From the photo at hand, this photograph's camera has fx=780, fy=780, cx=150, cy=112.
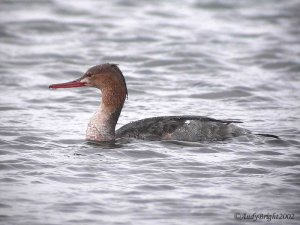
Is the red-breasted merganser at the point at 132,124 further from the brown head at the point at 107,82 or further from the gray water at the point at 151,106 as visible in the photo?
the gray water at the point at 151,106

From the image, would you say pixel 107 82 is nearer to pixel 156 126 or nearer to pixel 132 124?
pixel 132 124

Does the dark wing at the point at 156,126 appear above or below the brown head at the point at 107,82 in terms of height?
below

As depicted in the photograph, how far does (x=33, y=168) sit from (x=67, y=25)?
1039 centimetres

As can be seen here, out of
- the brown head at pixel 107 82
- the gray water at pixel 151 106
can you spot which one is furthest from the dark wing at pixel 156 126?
the brown head at pixel 107 82

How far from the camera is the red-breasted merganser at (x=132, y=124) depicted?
1052 centimetres

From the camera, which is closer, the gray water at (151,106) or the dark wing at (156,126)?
the gray water at (151,106)

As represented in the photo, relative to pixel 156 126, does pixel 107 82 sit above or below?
above

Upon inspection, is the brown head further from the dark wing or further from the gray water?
the gray water

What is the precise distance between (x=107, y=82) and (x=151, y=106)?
253 centimetres

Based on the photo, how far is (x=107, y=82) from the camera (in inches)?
427

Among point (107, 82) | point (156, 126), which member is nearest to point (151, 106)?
point (107, 82)

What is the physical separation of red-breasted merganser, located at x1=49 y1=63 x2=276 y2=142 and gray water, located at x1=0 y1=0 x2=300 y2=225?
0.17 meters

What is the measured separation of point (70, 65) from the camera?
53.4ft

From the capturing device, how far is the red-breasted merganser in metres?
10.5
